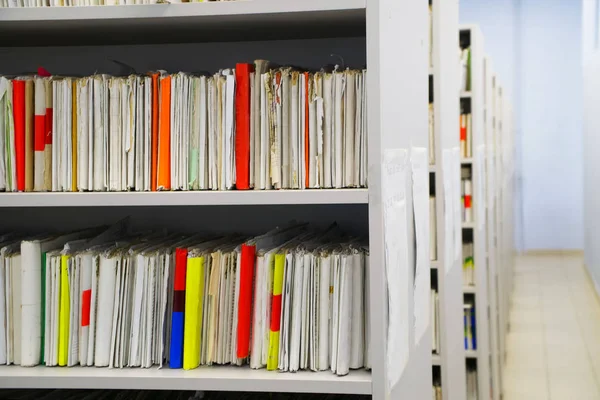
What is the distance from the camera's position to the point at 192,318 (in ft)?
4.75

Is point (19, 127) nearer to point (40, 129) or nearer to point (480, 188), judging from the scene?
Answer: point (40, 129)

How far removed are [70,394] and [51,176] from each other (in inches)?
22.9

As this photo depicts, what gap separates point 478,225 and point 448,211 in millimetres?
1011

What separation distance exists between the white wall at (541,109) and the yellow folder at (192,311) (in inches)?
354

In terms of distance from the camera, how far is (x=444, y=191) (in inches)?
105

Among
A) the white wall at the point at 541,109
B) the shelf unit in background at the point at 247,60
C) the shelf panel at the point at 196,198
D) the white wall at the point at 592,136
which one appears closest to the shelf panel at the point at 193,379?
the shelf unit in background at the point at 247,60

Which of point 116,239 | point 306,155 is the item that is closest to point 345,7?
point 306,155

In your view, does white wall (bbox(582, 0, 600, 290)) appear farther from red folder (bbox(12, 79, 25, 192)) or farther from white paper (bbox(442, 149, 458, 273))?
red folder (bbox(12, 79, 25, 192))

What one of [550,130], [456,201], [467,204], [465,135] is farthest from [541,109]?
[456,201]

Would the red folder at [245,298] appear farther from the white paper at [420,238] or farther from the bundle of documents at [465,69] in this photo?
the bundle of documents at [465,69]

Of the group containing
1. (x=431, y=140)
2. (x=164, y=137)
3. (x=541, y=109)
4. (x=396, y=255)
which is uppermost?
(x=541, y=109)

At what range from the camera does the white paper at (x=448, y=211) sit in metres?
2.48

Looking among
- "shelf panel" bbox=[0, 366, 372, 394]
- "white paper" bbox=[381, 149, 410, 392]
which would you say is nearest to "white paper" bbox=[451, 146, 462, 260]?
"white paper" bbox=[381, 149, 410, 392]

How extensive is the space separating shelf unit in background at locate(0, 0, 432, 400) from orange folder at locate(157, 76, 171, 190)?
0.18 feet
